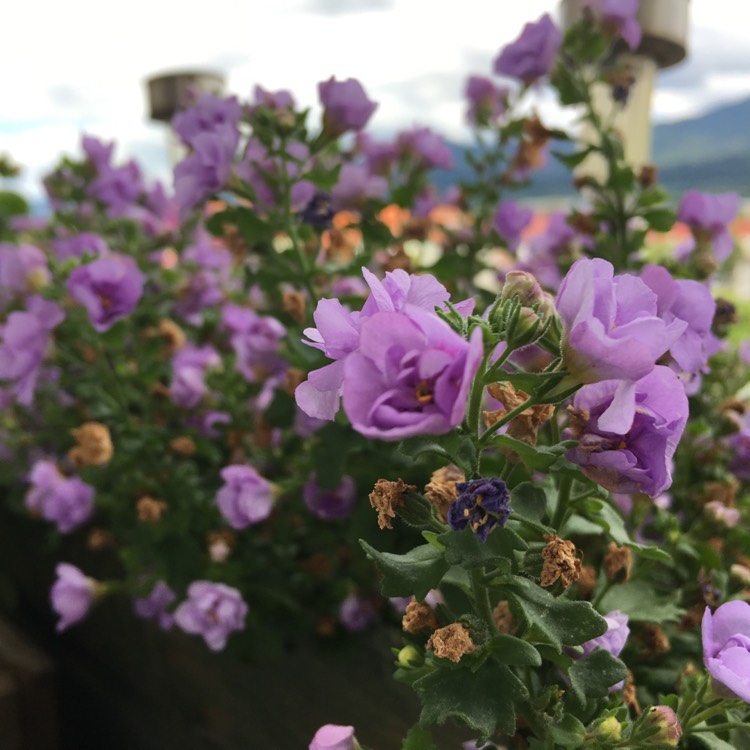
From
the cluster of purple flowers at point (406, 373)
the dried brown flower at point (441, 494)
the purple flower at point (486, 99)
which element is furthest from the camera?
the purple flower at point (486, 99)

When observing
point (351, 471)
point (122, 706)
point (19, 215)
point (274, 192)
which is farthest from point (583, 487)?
point (19, 215)

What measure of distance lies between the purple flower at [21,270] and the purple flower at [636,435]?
74 centimetres

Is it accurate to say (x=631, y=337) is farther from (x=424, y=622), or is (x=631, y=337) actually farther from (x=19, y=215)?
(x=19, y=215)

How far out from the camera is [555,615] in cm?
36

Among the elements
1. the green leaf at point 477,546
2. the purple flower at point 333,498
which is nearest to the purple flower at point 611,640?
the green leaf at point 477,546

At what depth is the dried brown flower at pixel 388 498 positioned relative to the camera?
1.15 feet

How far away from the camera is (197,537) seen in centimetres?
82

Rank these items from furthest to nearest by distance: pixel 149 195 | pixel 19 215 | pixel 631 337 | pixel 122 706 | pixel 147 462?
pixel 19 215
pixel 149 195
pixel 122 706
pixel 147 462
pixel 631 337

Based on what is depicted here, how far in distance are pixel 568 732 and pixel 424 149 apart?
Result: 79 centimetres

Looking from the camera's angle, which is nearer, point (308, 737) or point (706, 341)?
point (706, 341)

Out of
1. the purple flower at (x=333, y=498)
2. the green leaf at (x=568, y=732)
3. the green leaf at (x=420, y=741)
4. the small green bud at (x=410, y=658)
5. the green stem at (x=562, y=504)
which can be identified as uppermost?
the green stem at (x=562, y=504)

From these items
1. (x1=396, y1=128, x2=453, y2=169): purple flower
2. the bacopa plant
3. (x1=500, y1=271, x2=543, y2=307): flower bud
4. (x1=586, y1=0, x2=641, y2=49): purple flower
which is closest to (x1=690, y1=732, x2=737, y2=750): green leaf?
the bacopa plant

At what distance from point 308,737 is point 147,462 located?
0.31 meters

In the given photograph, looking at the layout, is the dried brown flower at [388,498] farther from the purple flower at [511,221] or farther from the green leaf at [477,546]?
the purple flower at [511,221]
